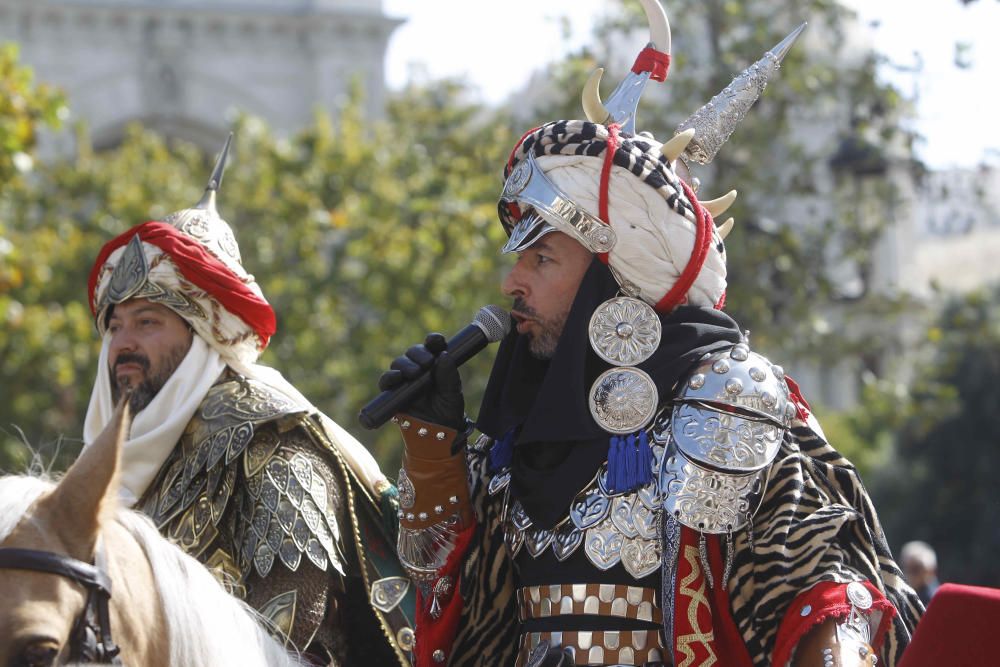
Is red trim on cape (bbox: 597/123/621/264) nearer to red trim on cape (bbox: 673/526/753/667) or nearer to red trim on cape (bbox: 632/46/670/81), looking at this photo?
red trim on cape (bbox: 632/46/670/81)

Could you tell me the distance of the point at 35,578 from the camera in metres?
3.05

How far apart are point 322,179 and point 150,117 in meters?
10.0

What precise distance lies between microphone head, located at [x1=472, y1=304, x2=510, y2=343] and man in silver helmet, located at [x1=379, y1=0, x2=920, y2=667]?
73 mm

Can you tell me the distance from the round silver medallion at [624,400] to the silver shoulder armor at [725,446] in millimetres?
119

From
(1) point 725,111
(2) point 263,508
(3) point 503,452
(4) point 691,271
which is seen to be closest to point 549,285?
(4) point 691,271

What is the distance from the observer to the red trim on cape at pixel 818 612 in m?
3.53

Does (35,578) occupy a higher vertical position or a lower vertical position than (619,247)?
lower

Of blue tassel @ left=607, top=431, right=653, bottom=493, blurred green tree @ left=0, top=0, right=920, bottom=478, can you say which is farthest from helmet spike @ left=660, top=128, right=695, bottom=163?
blurred green tree @ left=0, top=0, right=920, bottom=478

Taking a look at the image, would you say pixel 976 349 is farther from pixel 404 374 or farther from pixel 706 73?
pixel 404 374

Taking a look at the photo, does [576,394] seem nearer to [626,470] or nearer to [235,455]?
[626,470]

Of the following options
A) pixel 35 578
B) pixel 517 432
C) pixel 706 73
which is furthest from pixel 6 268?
pixel 35 578

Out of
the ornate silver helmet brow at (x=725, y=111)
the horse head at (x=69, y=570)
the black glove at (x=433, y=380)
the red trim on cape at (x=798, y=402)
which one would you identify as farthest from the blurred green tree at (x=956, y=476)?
the horse head at (x=69, y=570)

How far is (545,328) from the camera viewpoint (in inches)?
158

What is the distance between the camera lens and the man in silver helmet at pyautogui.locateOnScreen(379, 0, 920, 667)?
3682 mm
